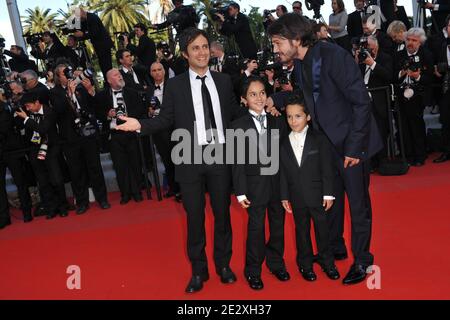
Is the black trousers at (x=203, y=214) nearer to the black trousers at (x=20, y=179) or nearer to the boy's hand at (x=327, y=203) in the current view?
the boy's hand at (x=327, y=203)

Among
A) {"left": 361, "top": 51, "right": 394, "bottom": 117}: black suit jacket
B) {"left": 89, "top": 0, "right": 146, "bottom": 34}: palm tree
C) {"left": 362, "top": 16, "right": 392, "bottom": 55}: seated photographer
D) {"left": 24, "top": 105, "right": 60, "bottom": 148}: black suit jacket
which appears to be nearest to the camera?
{"left": 24, "top": 105, "right": 60, "bottom": 148}: black suit jacket

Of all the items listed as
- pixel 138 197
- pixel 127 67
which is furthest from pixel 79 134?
pixel 127 67

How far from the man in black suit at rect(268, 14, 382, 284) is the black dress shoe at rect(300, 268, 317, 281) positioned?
0.22 m

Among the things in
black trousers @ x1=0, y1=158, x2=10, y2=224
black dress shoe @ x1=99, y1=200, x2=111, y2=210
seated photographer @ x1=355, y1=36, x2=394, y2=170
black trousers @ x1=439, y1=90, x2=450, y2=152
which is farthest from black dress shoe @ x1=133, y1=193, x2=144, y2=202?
black trousers @ x1=439, y1=90, x2=450, y2=152

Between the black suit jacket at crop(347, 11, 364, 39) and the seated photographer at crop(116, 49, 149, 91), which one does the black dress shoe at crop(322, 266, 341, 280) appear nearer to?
the seated photographer at crop(116, 49, 149, 91)

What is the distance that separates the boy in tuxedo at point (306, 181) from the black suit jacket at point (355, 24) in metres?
5.68

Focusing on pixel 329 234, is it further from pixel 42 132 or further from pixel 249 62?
pixel 42 132

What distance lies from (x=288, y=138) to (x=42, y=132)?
3.59 m

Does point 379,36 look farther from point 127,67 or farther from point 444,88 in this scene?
point 127,67

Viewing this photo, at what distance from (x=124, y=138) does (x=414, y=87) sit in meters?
3.73

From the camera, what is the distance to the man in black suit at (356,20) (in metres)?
8.38

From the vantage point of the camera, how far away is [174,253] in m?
4.14

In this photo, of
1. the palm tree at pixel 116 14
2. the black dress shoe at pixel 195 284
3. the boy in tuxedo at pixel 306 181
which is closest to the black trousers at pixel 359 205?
the boy in tuxedo at pixel 306 181

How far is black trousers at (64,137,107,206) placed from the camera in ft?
20.2
